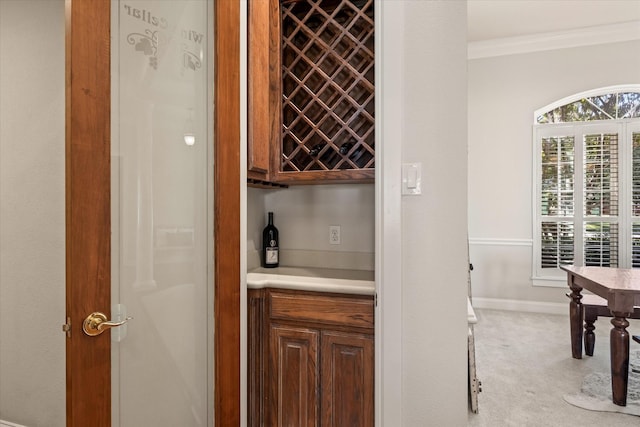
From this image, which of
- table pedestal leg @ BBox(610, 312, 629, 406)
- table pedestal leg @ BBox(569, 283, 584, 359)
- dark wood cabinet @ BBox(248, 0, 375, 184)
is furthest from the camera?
table pedestal leg @ BBox(569, 283, 584, 359)

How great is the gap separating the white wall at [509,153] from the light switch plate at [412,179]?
3446mm

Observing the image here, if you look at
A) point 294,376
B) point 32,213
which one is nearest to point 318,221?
point 294,376

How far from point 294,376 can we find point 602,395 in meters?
2.22

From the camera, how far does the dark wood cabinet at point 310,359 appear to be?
1.62 m

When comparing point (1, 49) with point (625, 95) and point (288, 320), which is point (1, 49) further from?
point (625, 95)

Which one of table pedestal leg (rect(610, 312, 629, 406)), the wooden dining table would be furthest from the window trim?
table pedestal leg (rect(610, 312, 629, 406))

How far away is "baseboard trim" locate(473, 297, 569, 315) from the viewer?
4414 millimetres

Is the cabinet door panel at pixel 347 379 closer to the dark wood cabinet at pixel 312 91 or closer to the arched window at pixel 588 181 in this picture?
the dark wood cabinet at pixel 312 91

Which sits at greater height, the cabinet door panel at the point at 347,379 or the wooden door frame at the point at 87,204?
the wooden door frame at the point at 87,204

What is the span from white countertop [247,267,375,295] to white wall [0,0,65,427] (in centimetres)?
107

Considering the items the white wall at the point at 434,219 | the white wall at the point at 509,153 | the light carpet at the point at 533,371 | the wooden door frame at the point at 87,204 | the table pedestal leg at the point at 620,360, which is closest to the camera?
the wooden door frame at the point at 87,204

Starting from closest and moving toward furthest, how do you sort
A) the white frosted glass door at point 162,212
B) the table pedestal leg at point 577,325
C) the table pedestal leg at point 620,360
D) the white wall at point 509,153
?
1. the white frosted glass door at point 162,212
2. the table pedestal leg at point 620,360
3. the table pedestal leg at point 577,325
4. the white wall at point 509,153

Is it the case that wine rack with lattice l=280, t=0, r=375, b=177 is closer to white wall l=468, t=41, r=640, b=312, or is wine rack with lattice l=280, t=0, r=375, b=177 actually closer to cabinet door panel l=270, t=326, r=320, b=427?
cabinet door panel l=270, t=326, r=320, b=427

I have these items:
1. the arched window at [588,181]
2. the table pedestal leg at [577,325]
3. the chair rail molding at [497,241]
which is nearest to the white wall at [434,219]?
the table pedestal leg at [577,325]
